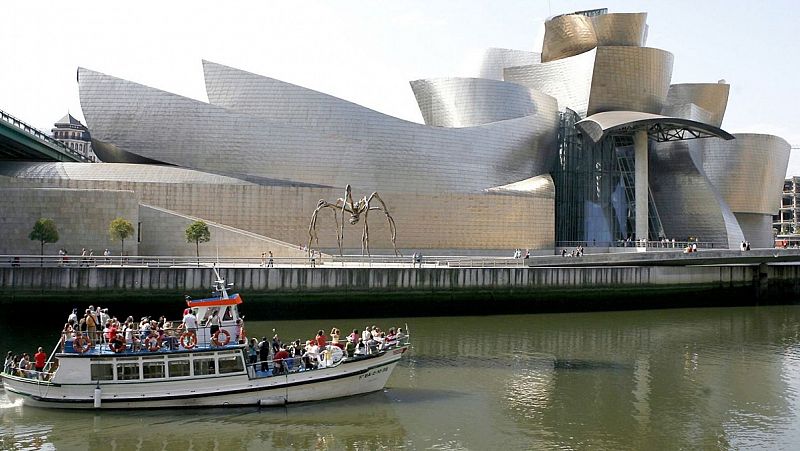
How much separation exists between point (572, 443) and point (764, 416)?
4.78 m

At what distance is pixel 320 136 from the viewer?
42.0 metres

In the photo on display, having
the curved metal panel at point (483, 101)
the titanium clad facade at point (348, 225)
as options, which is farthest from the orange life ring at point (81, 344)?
the curved metal panel at point (483, 101)

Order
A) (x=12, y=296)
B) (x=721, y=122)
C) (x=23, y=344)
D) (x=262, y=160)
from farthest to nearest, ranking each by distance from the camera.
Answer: (x=721, y=122) → (x=262, y=160) → (x=12, y=296) → (x=23, y=344)

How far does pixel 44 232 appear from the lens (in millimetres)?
30750

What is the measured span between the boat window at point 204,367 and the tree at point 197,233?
1853 cm

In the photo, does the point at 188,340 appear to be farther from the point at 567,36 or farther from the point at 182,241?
the point at 567,36

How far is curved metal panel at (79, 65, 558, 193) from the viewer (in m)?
40.7

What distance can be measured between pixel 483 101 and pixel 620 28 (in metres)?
10.6

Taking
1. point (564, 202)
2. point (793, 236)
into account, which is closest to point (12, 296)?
point (564, 202)

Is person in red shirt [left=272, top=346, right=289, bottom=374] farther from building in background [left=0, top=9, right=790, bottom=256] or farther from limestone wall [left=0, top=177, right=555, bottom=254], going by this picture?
limestone wall [left=0, top=177, right=555, bottom=254]

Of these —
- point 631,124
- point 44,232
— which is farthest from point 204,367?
point 631,124

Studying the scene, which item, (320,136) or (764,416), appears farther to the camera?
(320,136)

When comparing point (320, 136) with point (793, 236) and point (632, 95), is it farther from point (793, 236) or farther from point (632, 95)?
point (793, 236)

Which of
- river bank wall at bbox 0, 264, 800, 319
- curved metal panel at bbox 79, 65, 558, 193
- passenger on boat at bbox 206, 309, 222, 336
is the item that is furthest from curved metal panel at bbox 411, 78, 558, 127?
passenger on boat at bbox 206, 309, 222, 336
